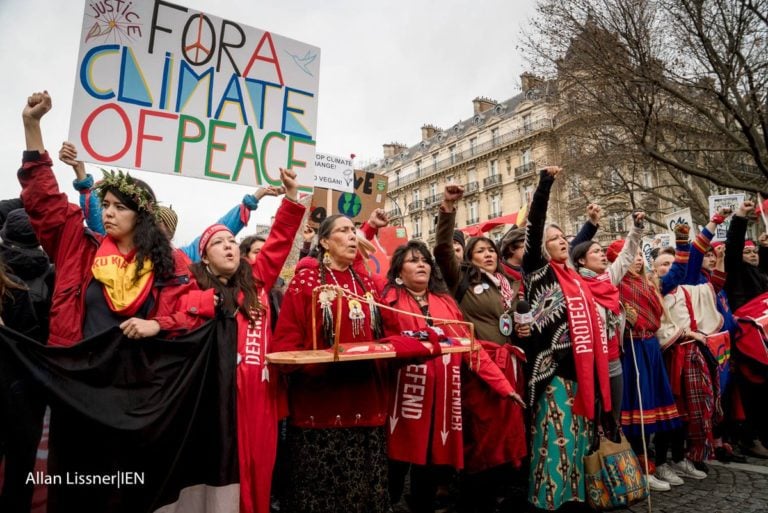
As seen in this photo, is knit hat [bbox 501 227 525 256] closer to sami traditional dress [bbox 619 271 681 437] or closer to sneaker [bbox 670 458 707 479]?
sami traditional dress [bbox 619 271 681 437]

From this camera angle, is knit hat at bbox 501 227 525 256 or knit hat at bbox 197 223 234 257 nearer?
knit hat at bbox 197 223 234 257

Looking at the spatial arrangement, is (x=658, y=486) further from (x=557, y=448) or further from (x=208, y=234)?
(x=208, y=234)

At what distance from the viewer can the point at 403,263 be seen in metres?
3.57

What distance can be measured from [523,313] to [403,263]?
100 centimetres

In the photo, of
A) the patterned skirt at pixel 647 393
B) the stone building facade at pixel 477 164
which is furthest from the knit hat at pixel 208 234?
the stone building facade at pixel 477 164

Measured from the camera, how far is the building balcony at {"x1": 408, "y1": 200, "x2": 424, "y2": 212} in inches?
2239

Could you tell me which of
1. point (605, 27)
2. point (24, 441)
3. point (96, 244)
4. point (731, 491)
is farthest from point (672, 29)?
point (24, 441)

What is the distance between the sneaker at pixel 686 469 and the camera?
4430 mm

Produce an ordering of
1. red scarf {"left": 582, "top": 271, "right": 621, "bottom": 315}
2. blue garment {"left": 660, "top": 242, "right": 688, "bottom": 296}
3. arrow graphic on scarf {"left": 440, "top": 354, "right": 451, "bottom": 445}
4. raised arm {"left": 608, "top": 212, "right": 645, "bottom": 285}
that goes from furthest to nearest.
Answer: blue garment {"left": 660, "top": 242, "right": 688, "bottom": 296} < raised arm {"left": 608, "top": 212, "right": 645, "bottom": 285} < red scarf {"left": 582, "top": 271, "right": 621, "bottom": 315} < arrow graphic on scarf {"left": 440, "top": 354, "right": 451, "bottom": 445}

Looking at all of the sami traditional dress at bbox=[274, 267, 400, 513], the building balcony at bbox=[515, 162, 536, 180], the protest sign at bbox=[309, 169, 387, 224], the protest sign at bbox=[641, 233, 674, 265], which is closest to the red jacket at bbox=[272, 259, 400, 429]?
the sami traditional dress at bbox=[274, 267, 400, 513]

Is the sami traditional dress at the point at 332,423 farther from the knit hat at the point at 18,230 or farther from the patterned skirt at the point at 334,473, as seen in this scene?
the knit hat at the point at 18,230

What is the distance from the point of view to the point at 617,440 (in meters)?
3.65

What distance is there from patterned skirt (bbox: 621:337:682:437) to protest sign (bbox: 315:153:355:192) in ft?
13.0

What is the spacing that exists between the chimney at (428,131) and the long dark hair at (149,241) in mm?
59580
